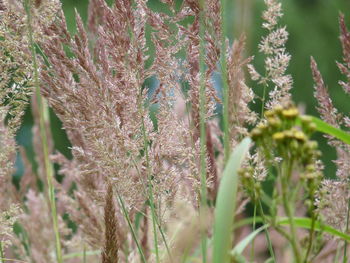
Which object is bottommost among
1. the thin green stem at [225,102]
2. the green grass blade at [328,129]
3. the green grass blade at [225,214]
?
the green grass blade at [225,214]

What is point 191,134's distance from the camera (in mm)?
1781

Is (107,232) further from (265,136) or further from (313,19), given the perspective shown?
(313,19)

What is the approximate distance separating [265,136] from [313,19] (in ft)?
40.4

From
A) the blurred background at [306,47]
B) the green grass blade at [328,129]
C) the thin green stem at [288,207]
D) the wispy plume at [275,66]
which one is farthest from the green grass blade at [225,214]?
the blurred background at [306,47]

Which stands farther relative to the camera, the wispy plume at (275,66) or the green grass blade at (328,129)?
the wispy plume at (275,66)

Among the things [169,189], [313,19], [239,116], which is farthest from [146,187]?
[313,19]

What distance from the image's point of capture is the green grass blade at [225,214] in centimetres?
108

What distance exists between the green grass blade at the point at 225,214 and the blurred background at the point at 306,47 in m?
9.79

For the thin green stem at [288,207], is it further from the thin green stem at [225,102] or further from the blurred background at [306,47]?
the blurred background at [306,47]

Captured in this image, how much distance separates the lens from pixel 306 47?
40.1ft

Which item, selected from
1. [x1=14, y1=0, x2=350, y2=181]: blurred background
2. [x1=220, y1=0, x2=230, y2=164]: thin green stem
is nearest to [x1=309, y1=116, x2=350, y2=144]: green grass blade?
[x1=220, y1=0, x2=230, y2=164]: thin green stem

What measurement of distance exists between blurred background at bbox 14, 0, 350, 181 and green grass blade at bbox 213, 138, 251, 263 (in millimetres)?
9789

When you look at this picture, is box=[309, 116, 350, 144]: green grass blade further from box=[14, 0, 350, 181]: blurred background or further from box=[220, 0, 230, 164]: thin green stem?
box=[14, 0, 350, 181]: blurred background

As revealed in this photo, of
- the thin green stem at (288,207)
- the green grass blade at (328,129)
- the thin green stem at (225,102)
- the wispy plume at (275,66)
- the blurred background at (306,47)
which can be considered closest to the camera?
the thin green stem at (288,207)
